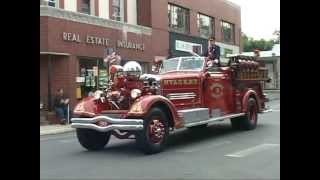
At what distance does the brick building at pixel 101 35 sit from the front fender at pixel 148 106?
36.6 feet

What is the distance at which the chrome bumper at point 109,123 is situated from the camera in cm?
1003

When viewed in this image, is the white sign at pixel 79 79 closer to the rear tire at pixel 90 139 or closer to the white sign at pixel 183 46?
the white sign at pixel 183 46

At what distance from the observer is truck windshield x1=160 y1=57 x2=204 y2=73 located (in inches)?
505

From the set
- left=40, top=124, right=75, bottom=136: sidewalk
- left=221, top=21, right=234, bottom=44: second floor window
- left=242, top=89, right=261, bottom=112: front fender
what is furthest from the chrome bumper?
left=221, top=21, right=234, bottom=44: second floor window

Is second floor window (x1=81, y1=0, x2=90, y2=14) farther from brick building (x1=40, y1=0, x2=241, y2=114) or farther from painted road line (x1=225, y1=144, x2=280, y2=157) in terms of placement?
painted road line (x1=225, y1=144, x2=280, y2=157)

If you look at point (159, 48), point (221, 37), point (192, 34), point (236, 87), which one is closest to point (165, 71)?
point (236, 87)

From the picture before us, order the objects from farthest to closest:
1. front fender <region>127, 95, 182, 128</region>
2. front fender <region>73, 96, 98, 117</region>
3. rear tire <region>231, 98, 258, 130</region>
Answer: rear tire <region>231, 98, 258, 130</region>, front fender <region>73, 96, 98, 117</region>, front fender <region>127, 95, 182, 128</region>

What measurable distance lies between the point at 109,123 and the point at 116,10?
657 inches

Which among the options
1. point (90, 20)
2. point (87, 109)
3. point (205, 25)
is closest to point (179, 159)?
point (87, 109)

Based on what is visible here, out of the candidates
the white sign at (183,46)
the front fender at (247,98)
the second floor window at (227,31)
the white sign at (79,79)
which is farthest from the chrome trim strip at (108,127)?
the second floor window at (227,31)

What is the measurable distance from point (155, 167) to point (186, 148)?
99.0 inches

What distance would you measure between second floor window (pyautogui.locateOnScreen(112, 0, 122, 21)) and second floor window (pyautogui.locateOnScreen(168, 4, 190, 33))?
5.37 m
